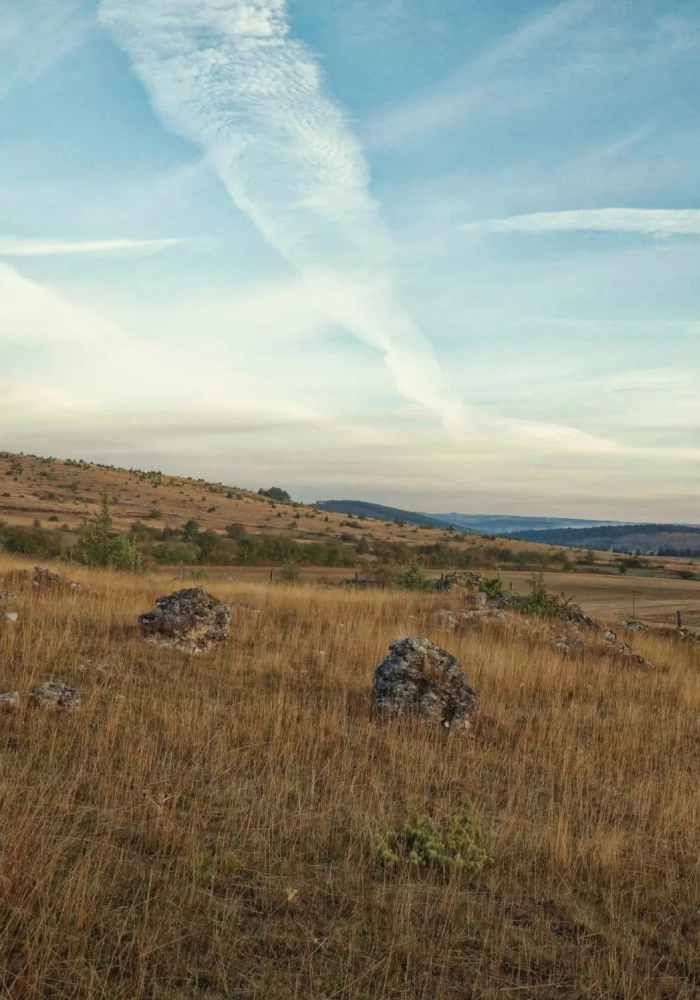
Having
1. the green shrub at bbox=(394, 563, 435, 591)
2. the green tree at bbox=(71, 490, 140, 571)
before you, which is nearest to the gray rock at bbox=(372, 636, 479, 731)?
the green shrub at bbox=(394, 563, 435, 591)

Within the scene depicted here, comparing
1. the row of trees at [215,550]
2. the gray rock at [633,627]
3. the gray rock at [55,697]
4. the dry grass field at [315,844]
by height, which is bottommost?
the row of trees at [215,550]

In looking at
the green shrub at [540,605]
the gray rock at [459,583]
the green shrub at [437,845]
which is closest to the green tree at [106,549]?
the gray rock at [459,583]

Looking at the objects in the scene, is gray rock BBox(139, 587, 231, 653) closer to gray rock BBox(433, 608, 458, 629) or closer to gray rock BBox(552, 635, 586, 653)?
gray rock BBox(433, 608, 458, 629)

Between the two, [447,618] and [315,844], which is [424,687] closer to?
[315,844]

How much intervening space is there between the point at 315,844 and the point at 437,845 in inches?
31.8

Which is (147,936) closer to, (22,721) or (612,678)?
(22,721)

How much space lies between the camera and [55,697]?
7.20m

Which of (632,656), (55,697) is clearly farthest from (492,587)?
(55,697)

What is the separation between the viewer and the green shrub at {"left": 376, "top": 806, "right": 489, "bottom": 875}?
15.4ft

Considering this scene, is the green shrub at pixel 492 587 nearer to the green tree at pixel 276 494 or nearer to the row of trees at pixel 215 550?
the row of trees at pixel 215 550

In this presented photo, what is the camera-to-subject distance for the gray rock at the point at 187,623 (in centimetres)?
1096

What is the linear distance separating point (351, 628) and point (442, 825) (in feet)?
30.1

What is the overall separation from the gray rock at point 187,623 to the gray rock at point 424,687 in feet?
11.1

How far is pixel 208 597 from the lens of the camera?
1187cm
